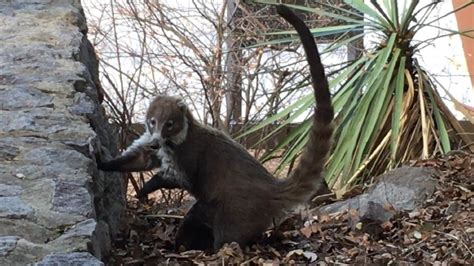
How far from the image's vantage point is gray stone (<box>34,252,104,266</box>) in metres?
2.76

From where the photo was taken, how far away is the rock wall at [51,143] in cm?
298

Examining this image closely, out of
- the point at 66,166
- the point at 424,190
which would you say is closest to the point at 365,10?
the point at 424,190

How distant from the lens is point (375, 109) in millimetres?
6137

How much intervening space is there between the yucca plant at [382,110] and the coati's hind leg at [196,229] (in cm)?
163

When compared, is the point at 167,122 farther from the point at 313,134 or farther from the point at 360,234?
the point at 360,234

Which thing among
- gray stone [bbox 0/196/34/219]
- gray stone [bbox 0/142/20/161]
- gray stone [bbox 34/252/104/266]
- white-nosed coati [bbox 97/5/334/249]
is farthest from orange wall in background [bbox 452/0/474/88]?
gray stone [bbox 34/252/104/266]

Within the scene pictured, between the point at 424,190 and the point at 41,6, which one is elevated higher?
the point at 41,6

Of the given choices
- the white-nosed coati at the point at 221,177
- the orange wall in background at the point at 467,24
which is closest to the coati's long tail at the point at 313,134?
the white-nosed coati at the point at 221,177

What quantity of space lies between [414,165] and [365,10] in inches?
61.1

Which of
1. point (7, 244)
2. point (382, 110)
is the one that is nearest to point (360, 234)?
point (7, 244)

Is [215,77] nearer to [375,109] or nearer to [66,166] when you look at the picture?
[375,109]

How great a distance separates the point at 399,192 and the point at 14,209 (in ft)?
8.15

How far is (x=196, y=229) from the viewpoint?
4.30m

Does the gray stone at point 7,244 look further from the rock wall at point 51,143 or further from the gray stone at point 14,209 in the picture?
the gray stone at point 14,209
